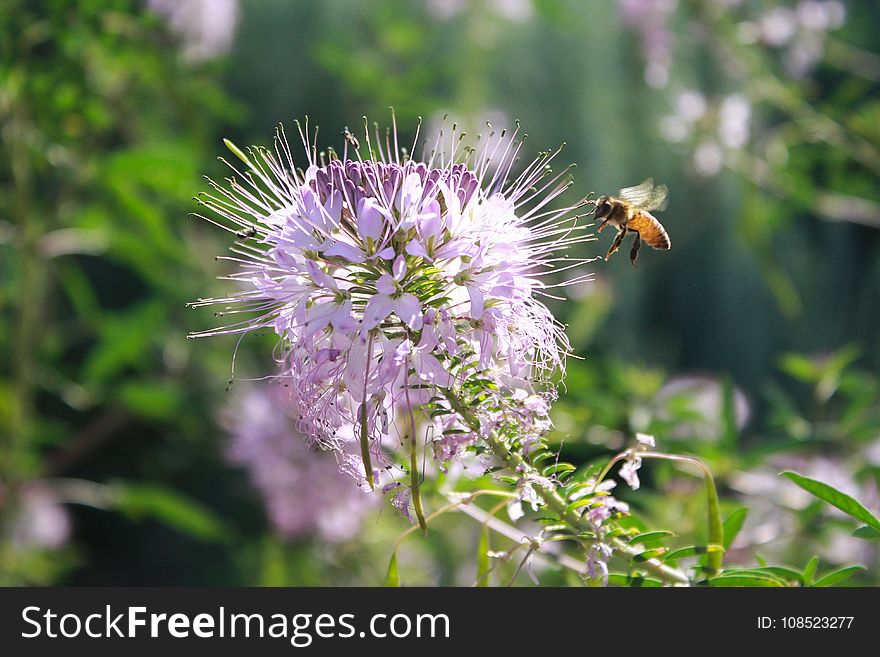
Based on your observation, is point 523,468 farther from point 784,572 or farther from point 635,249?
point 635,249

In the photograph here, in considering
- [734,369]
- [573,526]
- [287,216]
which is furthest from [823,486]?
[734,369]

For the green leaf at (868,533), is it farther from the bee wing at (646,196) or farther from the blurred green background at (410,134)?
the bee wing at (646,196)

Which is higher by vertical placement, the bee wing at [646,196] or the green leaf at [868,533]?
the bee wing at [646,196]

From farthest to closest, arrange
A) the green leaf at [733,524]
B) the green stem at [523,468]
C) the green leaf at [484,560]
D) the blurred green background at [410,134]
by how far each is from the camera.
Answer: the blurred green background at [410,134] < the green leaf at [733,524] < the green leaf at [484,560] < the green stem at [523,468]

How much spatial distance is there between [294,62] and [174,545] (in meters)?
2.98

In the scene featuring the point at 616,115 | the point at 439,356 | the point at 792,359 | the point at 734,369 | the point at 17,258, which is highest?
the point at 616,115

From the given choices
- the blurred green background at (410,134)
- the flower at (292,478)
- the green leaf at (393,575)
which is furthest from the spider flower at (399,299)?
the flower at (292,478)

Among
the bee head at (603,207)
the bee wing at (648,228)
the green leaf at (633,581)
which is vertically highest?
the bee wing at (648,228)

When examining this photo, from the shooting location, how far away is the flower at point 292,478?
2461 millimetres

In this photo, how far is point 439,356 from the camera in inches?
39.1

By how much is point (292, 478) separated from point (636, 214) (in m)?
1.46

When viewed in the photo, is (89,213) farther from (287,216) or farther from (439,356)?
(439,356)

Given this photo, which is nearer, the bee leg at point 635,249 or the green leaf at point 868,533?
the green leaf at point 868,533

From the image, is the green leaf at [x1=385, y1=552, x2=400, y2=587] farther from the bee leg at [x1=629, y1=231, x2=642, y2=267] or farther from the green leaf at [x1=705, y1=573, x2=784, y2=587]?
the bee leg at [x1=629, y1=231, x2=642, y2=267]
